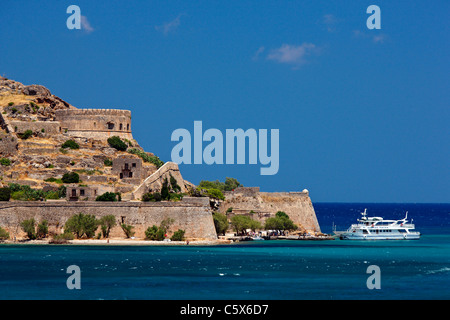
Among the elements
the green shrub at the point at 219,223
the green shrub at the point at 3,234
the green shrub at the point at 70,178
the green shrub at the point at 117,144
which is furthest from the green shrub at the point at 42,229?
the green shrub at the point at 117,144

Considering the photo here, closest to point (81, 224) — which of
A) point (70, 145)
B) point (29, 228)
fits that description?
point (29, 228)

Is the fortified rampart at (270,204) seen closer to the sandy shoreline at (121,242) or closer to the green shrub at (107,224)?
the sandy shoreline at (121,242)

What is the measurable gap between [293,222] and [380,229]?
9.28 metres

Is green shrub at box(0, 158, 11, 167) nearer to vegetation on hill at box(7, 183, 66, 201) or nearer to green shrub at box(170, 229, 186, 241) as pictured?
vegetation on hill at box(7, 183, 66, 201)

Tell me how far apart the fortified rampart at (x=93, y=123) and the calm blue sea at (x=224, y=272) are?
20.8m

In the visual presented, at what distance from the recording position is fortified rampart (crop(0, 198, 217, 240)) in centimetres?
7656

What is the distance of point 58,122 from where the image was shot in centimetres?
9319

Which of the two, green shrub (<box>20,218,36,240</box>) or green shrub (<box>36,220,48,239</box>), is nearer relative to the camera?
green shrub (<box>20,218,36,240</box>)

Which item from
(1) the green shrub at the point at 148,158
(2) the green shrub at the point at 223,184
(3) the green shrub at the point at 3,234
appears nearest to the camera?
(3) the green shrub at the point at 3,234

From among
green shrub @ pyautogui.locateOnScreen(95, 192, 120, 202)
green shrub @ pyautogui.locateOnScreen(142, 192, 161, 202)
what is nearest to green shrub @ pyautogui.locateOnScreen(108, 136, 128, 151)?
green shrub @ pyautogui.locateOnScreen(142, 192, 161, 202)

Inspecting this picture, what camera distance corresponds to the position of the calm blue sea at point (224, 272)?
170 ft

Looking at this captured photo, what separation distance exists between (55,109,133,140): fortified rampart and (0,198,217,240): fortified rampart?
18001 millimetres

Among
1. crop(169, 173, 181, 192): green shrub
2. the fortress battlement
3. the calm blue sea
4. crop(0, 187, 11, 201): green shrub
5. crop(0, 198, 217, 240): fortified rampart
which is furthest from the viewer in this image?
the fortress battlement

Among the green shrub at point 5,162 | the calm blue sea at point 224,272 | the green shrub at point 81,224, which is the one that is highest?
the green shrub at point 5,162
